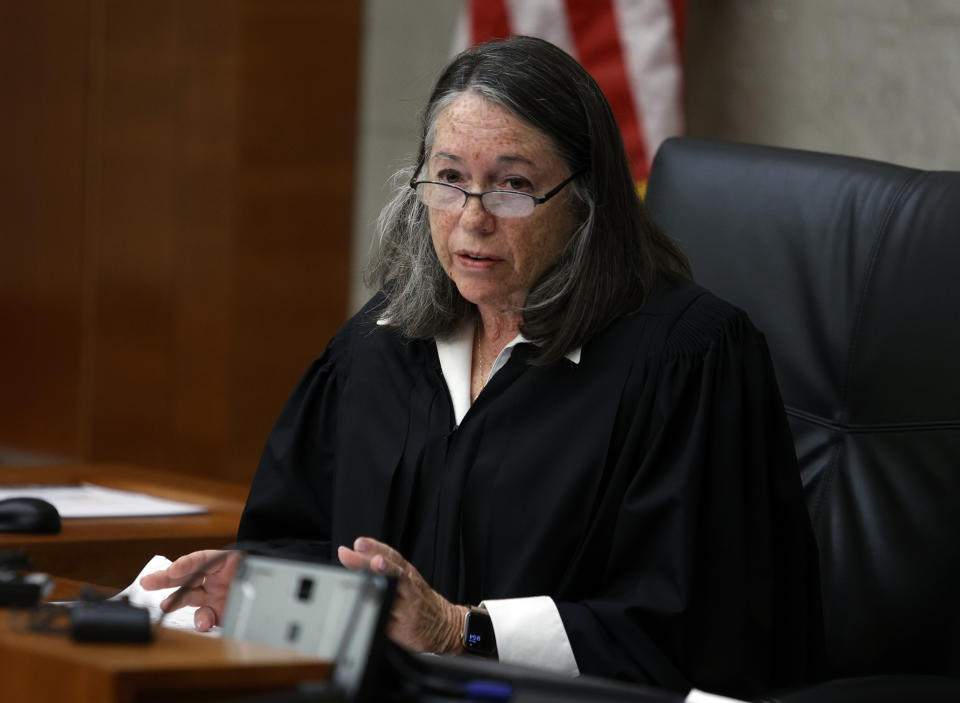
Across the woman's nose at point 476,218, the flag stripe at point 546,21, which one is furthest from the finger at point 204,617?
the flag stripe at point 546,21

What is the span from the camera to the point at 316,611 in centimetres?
97

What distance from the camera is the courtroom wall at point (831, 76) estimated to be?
2.84 m

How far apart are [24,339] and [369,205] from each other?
1.26 meters

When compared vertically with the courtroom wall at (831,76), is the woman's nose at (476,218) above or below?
below

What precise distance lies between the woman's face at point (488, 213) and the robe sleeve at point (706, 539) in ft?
0.65

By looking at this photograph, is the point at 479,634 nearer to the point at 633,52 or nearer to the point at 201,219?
the point at 633,52

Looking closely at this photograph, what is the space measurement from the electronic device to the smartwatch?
62 centimetres

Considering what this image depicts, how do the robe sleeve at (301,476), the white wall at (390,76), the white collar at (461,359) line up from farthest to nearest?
the white wall at (390,76), the robe sleeve at (301,476), the white collar at (461,359)

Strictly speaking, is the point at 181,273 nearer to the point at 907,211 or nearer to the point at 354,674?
the point at 907,211

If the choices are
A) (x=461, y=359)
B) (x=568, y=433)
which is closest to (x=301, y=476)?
(x=461, y=359)

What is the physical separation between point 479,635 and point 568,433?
1.01 ft

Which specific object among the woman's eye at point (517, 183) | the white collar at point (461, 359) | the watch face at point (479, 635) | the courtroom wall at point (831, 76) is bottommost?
the watch face at point (479, 635)

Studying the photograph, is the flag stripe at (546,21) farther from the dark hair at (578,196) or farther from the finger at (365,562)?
the finger at (365,562)

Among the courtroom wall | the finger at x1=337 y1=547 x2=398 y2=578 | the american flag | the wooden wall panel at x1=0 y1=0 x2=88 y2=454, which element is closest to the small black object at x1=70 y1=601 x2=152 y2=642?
the finger at x1=337 y1=547 x2=398 y2=578
